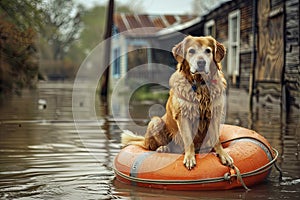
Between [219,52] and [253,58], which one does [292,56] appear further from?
[219,52]

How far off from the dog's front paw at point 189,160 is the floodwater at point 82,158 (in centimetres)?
30

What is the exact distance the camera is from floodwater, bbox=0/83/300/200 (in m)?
6.67

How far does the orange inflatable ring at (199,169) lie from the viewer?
6695 mm

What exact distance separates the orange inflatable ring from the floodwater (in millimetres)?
97

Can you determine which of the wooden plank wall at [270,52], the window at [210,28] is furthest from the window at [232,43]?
the wooden plank wall at [270,52]

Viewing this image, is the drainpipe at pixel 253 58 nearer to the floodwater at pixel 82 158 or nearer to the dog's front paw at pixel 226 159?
the floodwater at pixel 82 158

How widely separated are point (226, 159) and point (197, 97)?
0.77 m

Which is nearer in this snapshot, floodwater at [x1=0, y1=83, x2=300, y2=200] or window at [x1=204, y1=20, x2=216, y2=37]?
floodwater at [x1=0, y1=83, x2=300, y2=200]

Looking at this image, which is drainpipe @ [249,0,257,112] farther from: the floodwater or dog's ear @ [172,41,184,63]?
dog's ear @ [172,41,184,63]

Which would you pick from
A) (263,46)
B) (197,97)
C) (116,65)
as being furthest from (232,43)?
(116,65)

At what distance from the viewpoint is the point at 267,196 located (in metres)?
6.59

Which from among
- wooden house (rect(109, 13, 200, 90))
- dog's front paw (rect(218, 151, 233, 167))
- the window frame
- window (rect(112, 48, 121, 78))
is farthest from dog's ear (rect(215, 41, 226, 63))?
window (rect(112, 48, 121, 78))

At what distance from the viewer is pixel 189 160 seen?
6.73 metres

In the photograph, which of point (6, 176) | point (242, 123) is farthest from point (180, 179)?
point (242, 123)
